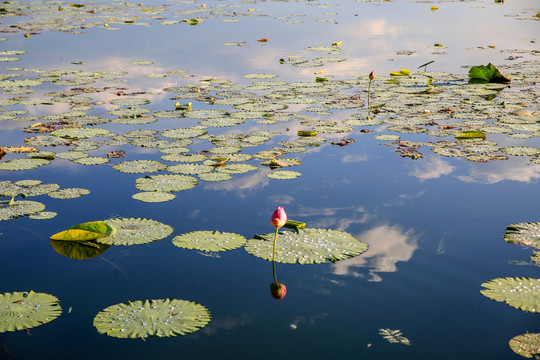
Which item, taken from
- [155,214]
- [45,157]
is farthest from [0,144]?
[155,214]

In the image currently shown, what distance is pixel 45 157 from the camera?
4.71m

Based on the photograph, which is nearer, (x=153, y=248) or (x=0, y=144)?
(x=153, y=248)

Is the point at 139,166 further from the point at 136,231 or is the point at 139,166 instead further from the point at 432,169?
the point at 432,169

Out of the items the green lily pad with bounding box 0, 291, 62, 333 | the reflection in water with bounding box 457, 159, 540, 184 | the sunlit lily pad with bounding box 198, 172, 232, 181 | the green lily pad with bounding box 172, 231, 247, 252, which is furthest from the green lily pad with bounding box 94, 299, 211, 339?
the reflection in water with bounding box 457, 159, 540, 184

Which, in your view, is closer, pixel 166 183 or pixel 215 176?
pixel 166 183

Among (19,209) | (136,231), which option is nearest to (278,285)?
Answer: (136,231)

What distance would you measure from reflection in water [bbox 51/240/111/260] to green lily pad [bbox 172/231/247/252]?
44cm

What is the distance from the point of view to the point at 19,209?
12.0ft

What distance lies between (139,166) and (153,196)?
704 mm

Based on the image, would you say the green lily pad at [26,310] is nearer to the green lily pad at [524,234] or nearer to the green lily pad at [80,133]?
the green lily pad at [524,234]

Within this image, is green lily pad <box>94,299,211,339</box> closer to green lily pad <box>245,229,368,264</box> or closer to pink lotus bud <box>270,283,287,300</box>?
pink lotus bud <box>270,283,287,300</box>

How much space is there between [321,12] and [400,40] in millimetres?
6296

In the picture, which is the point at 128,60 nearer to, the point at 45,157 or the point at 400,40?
the point at 45,157

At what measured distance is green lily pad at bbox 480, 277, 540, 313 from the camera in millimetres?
2553
